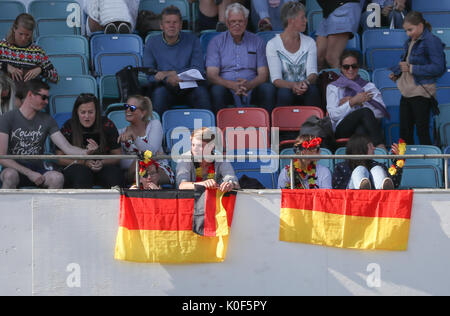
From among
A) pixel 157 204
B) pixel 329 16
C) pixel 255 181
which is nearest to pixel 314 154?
pixel 255 181

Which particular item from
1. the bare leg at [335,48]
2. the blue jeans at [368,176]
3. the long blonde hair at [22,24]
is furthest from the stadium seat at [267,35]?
the blue jeans at [368,176]

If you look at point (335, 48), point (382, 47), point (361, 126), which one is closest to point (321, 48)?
point (335, 48)

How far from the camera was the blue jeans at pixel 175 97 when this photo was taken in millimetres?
9664

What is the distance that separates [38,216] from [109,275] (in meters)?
0.79

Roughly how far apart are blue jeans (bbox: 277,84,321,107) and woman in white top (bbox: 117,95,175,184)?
5.86 ft

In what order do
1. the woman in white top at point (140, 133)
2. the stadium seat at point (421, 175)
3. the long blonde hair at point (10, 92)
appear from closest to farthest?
the woman in white top at point (140, 133), the stadium seat at point (421, 175), the long blonde hair at point (10, 92)

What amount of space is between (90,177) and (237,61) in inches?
113

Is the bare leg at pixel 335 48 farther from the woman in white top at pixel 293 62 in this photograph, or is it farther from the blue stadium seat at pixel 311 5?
the blue stadium seat at pixel 311 5

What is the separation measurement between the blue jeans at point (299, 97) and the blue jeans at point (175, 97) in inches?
31.3

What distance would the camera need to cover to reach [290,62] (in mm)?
10086

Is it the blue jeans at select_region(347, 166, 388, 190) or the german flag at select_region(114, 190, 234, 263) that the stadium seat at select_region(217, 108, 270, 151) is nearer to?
the blue jeans at select_region(347, 166, 388, 190)

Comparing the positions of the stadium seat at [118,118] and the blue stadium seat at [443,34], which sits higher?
the blue stadium seat at [443,34]

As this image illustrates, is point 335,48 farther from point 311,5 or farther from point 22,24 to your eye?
point 22,24

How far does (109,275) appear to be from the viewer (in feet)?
25.0
